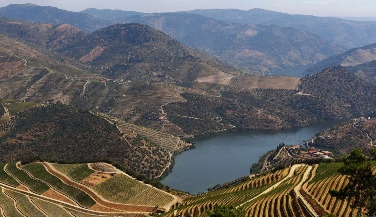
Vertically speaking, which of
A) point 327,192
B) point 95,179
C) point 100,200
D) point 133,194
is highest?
point 327,192

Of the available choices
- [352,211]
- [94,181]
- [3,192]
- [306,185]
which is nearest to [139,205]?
[94,181]

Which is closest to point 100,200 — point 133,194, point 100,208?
point 100,208

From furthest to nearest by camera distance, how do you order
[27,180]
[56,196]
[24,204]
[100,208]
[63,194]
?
[27,180] < [63,194] < [56,196] < [100,208] < [24,204]

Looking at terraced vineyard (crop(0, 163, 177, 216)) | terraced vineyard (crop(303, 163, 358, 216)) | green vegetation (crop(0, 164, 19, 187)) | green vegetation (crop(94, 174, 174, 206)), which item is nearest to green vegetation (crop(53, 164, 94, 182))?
terraced vineyard (crop(0, 163, 177, 216))

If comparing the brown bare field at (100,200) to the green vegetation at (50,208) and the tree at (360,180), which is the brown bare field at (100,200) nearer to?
the green vegetation at (50,208)

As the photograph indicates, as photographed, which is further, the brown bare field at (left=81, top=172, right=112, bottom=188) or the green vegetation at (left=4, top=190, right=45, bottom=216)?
the brown bare field at (left=81, top=172, right=112, bottom=188)

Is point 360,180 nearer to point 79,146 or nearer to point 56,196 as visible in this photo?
point 56,196

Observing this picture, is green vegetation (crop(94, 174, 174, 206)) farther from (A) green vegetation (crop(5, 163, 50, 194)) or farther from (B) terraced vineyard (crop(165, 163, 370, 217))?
(A) green vegetation (crop(5, 163, 50, 194))
